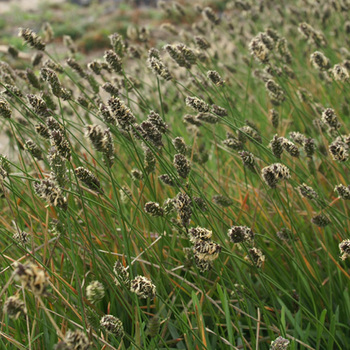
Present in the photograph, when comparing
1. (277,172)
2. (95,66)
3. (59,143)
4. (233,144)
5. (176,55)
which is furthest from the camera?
(95,66)

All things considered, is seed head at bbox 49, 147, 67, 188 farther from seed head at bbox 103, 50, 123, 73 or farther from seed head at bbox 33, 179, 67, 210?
seed head at bbox 103, 50, 123, 73

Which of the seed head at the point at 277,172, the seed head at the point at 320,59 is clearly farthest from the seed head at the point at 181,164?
the seed head at the point at 320,59

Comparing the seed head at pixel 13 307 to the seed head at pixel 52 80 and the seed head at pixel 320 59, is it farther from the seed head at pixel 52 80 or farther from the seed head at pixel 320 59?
the seed head at pixel 320 59

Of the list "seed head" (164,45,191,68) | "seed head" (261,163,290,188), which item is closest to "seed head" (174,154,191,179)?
"seed head" (261,163,290,188)

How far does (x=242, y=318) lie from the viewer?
1.66 m

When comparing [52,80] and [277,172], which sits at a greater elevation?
[52,80]

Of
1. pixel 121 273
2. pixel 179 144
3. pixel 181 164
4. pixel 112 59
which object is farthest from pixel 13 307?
pixel 112 59

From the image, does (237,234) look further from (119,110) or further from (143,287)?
(119,110)

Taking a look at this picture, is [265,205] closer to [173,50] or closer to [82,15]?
[173,50]

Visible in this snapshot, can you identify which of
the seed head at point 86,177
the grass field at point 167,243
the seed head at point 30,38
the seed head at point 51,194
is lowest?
the grass field at point 167,243

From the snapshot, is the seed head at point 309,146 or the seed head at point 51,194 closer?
the seed head at point 51,194

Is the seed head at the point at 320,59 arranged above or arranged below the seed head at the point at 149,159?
above

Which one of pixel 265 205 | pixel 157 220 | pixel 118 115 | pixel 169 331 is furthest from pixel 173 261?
Result: pixel 118 115

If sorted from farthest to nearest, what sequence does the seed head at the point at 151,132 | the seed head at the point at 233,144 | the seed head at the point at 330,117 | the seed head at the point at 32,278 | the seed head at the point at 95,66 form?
the seed head at the point at 95,66
the seed head at the point at 233,144
the seed head at the point at 330,117
the seed head at the point at 151,132
the seed head at the point at 32,278
